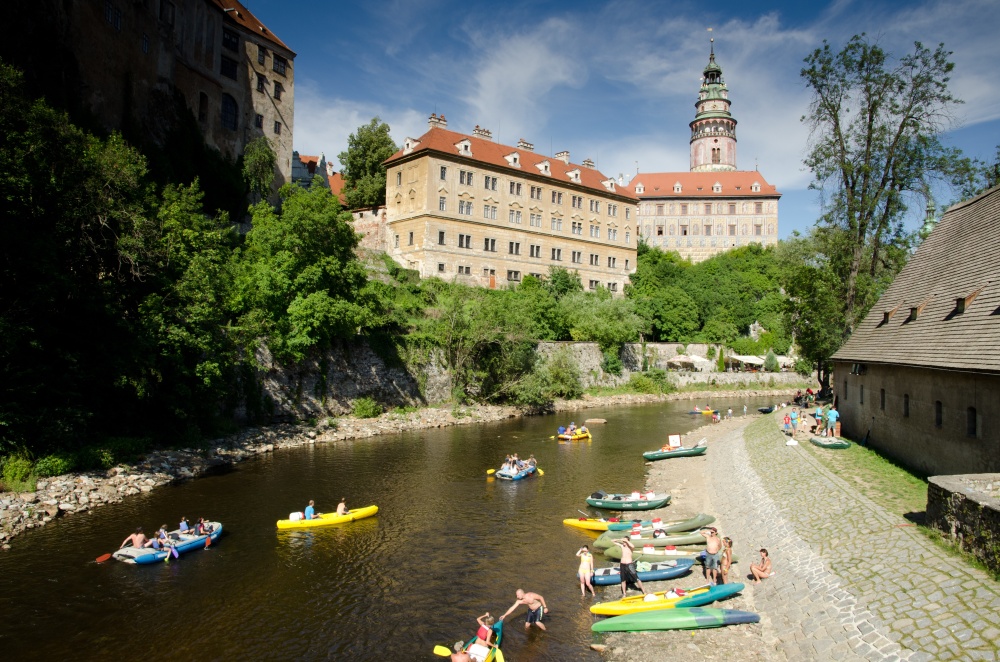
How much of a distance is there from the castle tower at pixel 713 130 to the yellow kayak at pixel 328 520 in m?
93.9

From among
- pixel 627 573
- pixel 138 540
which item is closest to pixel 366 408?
pixel 138 540

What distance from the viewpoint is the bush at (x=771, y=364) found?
2466 inches

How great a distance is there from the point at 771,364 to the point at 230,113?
54878 mm

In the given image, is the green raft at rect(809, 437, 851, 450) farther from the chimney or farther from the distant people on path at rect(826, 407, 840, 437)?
the chimney

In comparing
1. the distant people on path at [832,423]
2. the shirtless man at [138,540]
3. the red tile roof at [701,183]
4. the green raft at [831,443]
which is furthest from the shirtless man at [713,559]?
the red tile roof at [701,183]

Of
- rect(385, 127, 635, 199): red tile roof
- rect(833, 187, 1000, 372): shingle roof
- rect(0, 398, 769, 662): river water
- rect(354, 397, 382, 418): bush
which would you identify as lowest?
rect(0, 398, 769, 662): river water

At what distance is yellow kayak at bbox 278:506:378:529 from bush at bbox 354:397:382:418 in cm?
1596

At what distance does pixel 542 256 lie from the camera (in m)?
58.9

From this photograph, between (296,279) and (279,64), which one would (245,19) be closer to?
(279,64)

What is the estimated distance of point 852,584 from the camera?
11883mm

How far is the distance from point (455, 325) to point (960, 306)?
29.1 m

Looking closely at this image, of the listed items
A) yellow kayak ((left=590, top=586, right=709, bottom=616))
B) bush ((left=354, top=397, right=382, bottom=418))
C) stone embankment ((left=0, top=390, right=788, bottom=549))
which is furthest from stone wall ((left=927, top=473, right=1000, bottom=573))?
bush ((left=354, top=397, right=382, bottom=418))

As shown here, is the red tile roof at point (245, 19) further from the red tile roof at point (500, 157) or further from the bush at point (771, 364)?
the bush at point (771, 364)

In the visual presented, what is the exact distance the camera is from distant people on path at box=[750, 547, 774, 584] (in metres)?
14.0
